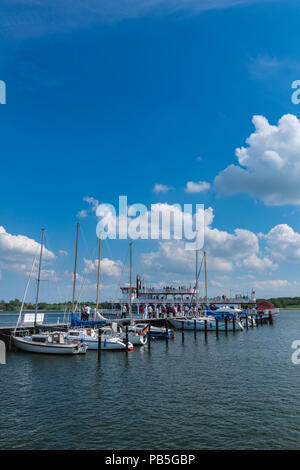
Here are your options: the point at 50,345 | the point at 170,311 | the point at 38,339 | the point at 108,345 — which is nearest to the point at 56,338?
the point at 50,345

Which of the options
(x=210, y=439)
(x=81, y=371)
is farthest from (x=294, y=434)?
(x=81, y=371)

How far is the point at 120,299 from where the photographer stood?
251 ft

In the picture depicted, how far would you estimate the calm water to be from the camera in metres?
14.2

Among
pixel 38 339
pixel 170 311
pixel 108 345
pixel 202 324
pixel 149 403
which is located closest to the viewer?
pixel 149 403

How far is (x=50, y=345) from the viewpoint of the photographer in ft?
110

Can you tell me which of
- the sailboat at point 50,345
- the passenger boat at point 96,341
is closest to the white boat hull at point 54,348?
the sailboat at point 50,345

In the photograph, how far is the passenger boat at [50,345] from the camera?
33.5m

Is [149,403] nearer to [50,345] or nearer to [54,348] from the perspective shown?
[54,348]

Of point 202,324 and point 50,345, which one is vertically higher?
point 50,345

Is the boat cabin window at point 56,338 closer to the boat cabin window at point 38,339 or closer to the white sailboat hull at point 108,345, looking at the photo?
the boat cabin window at point 38,339

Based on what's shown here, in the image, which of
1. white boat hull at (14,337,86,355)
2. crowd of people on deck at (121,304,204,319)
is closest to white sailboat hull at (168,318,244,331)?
crowd of people on deck at (121,304,204,319)

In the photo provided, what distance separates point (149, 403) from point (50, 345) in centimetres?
1781

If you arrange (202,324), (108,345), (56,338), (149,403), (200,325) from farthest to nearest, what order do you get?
(200,325)
(202,324)
(108,345)
(56,338)
(149,403)

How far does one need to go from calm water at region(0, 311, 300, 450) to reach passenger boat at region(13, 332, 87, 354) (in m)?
0.96
